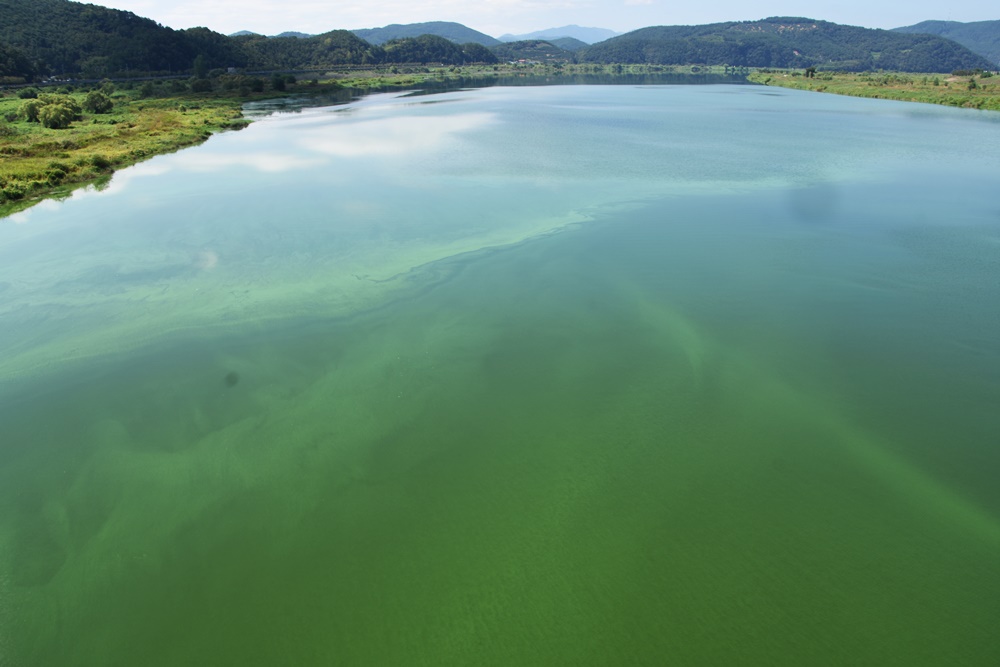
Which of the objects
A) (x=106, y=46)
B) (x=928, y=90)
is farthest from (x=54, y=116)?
(x=928, y=90)

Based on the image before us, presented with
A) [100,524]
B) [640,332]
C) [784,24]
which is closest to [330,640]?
[100,524]

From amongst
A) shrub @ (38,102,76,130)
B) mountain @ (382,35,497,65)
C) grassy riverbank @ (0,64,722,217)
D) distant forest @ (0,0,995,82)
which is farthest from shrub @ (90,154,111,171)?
mountain @ (382,35,497,65)

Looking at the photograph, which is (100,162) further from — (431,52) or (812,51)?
(812,51)

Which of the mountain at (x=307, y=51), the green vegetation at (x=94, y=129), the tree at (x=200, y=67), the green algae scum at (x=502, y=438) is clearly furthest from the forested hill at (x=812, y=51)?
the green algae scum at (x=502, y=438)

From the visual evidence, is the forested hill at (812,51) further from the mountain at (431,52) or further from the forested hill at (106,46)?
the forested hill at (106,46)

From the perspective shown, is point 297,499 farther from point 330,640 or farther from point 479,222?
point 479,222

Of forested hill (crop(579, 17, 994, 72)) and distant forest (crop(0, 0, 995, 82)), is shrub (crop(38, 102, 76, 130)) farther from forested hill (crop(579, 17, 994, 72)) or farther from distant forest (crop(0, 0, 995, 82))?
forested hill (crop(579, 17, 994, 72))
